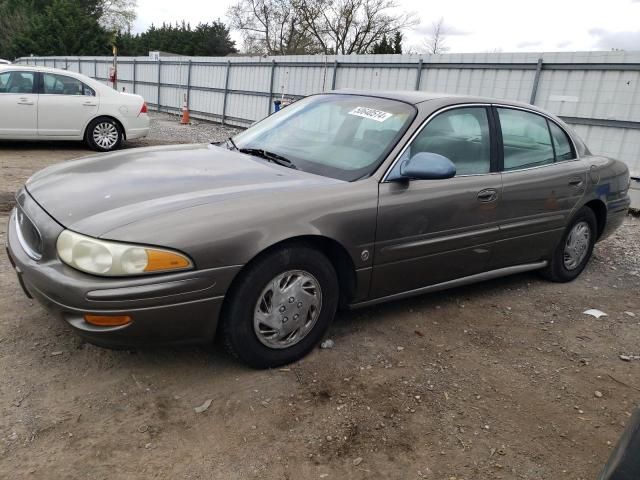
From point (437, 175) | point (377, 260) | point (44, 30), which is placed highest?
point (44, 30)

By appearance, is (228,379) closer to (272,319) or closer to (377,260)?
(272,319)

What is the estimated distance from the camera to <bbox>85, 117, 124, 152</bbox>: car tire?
388 inches

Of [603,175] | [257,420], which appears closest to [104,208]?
[257,420]

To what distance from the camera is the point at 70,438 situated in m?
2.36

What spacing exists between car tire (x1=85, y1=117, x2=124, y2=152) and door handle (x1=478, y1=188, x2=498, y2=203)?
8.29 meters

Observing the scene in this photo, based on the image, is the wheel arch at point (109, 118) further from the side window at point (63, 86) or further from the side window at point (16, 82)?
the side window at point (16, 82)

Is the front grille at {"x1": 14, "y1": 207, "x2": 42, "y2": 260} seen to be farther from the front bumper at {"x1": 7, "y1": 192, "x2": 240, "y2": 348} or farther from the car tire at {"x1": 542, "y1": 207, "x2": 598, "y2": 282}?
the car tire at {"x1": 542, "y1": 207, "x2": 598, "y2": 282}

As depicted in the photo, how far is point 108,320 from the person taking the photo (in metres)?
2.43

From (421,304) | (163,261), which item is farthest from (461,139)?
(163,261)

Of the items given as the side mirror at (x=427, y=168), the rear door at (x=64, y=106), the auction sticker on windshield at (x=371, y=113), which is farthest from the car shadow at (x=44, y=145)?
the side mirror at (x=427, y=168)

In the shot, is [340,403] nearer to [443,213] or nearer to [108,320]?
[108,320]

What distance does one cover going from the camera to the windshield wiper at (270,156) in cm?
341

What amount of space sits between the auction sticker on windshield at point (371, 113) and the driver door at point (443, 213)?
281 mm

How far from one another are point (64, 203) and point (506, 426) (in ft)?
8.26
